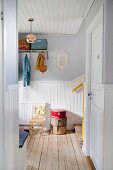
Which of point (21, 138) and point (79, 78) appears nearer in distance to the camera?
point (21, 138)

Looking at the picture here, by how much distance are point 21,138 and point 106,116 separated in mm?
1151

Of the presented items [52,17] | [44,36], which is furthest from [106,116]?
[44,36]

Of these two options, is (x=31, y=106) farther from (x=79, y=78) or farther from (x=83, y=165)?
(x=83, y=165)

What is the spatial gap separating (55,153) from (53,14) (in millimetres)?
2504

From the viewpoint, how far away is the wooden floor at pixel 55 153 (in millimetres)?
3217

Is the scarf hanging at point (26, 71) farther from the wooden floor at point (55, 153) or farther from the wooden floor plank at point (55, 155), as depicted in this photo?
the wooden floor plank at point (55, 155)

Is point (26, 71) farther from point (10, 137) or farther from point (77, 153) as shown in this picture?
point (10, 137)

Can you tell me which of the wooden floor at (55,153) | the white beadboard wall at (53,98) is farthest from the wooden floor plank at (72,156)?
the white beadboard wall at (53,98)

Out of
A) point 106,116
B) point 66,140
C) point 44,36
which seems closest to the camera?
point 106,116

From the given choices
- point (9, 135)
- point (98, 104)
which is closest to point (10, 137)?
point (9, 135)

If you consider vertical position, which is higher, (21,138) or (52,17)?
(52,17)

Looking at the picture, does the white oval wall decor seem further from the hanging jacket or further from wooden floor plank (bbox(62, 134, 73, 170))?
wooden floor plank (bbox(62, 134, 73, 170))

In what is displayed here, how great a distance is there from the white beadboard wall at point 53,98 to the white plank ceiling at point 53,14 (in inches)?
54.5

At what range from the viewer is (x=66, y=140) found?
462 cm
